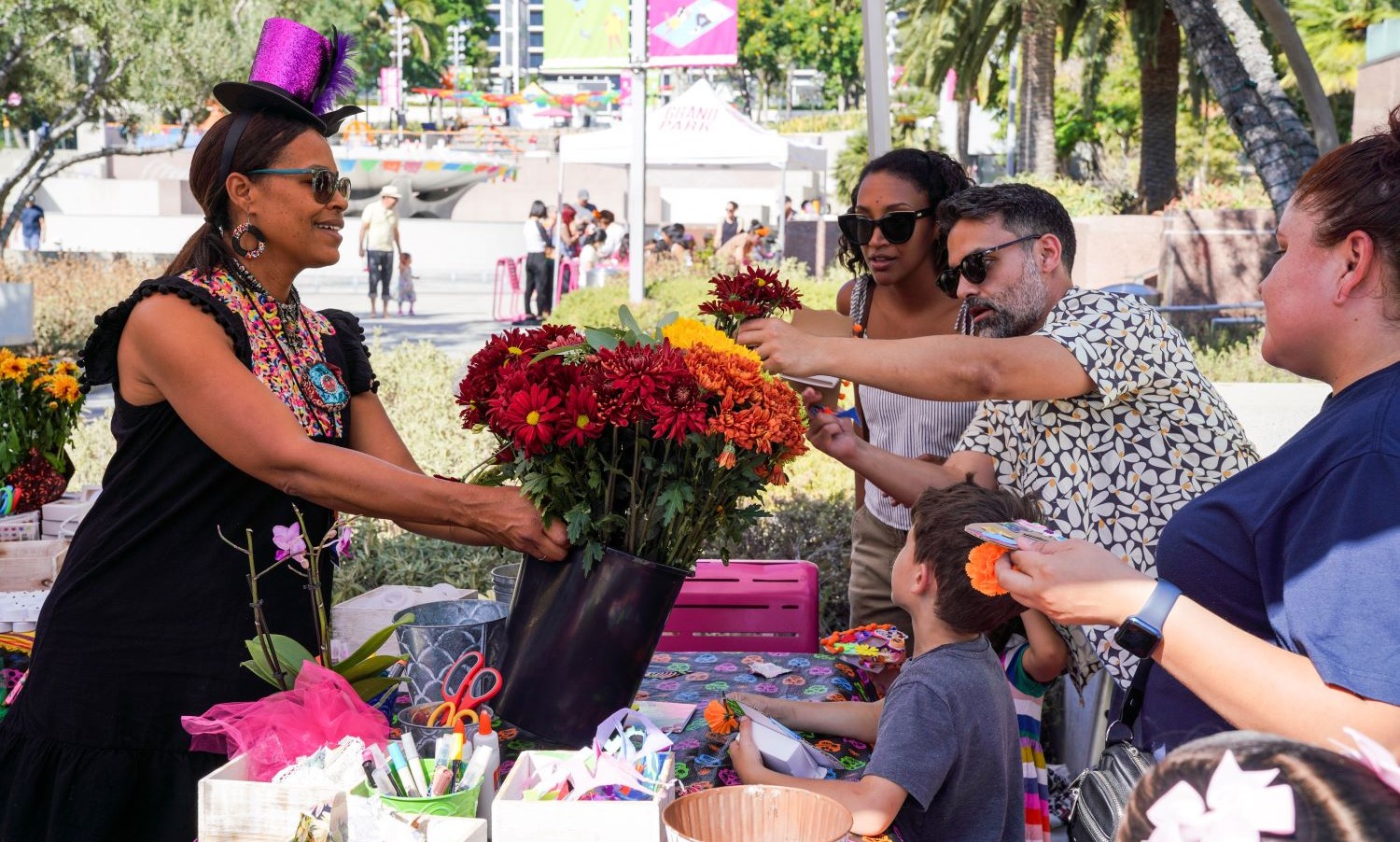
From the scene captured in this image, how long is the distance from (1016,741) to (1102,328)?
804 mm

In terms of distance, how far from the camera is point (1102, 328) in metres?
2.33

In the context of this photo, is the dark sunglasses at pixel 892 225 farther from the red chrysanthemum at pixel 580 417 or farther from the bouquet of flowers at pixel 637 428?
the red chrysanthemum at pixel 580 417

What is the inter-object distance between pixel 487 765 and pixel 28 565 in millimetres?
2520

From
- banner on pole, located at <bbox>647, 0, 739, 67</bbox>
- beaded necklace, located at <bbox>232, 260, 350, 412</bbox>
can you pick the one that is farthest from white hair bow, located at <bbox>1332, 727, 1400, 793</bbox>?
banner on pole, located at <bbox>647, 0, 739, 67</bbox>

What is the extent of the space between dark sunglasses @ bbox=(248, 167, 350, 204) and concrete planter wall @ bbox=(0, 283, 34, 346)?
32.1 feet

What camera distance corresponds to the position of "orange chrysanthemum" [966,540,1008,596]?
1718 mm

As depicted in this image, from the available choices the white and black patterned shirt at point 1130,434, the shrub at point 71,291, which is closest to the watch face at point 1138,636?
the white and black patterned shirt at point 1130,434

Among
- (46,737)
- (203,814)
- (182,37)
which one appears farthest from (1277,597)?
(182,37)

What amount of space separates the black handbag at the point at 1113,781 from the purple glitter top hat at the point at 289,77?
1.73 meters

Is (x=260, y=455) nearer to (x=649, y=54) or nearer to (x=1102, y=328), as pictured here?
(x=1102, y=328)

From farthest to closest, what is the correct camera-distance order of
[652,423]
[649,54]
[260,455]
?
[649,54], [260,455], [652,423]

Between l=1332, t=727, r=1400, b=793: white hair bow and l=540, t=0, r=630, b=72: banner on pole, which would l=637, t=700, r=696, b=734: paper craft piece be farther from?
l=540, t=0, r=630, b=72: banner on pole

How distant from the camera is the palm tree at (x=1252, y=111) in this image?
22.8 ft

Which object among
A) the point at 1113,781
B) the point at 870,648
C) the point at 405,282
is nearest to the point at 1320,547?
the point at 1113,781
